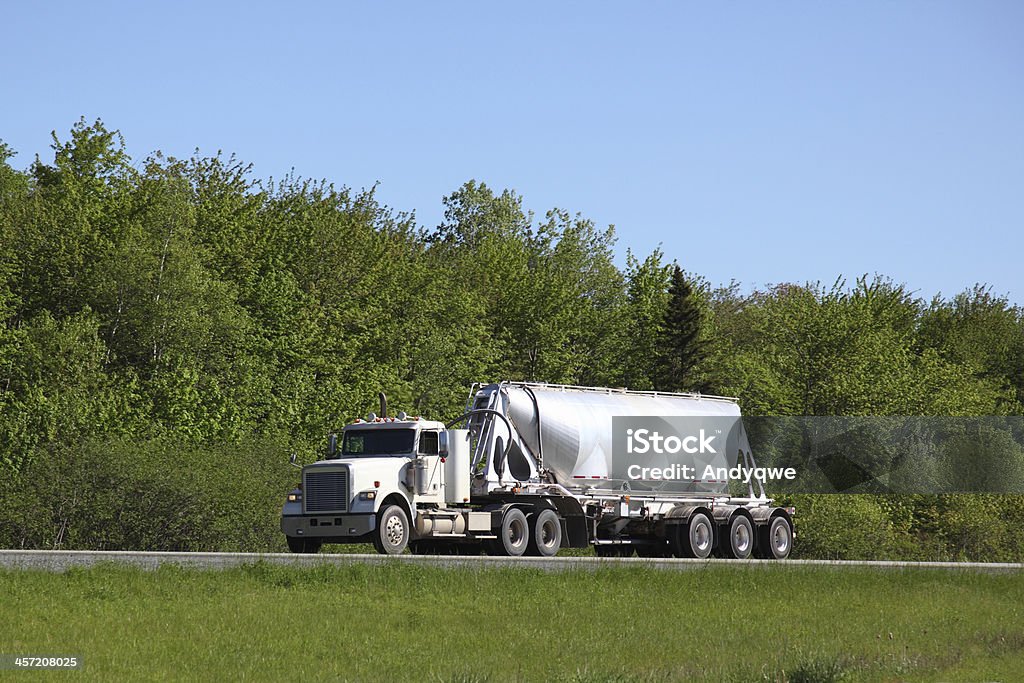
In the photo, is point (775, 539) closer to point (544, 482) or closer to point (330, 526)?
point (544, 482)

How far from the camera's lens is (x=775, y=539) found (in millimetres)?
34438

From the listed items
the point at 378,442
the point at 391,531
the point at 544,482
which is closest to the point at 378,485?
the point at 391,531

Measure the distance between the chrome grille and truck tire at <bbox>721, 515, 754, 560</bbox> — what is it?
1035 centimetres

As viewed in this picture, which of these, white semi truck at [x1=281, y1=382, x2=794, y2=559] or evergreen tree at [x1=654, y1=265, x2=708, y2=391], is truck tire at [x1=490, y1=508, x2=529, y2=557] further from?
evergreen tree at [x1=654, y1=265, x2=708, y2=391]

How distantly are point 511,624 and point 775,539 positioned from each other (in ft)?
55.0

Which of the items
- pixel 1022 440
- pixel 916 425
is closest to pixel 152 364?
pixel 916 425

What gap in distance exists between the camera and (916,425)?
6094 cm

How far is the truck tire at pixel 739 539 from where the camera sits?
32.8m

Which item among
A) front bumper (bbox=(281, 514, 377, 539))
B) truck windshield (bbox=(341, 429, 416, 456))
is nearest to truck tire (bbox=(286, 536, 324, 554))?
front bumper (bbox=(281, 514, 377, 539))

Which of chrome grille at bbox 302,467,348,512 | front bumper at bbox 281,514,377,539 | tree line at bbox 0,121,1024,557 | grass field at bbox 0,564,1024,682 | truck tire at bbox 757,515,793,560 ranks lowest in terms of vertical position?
grass field at bbox 0,564,1024,682

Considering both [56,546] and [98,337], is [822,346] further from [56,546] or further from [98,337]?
[56,546]

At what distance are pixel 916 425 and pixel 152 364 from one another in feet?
111

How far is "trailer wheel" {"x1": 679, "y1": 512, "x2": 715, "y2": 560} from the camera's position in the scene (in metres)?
31.5

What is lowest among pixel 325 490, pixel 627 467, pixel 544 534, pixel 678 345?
pixel 544 534
